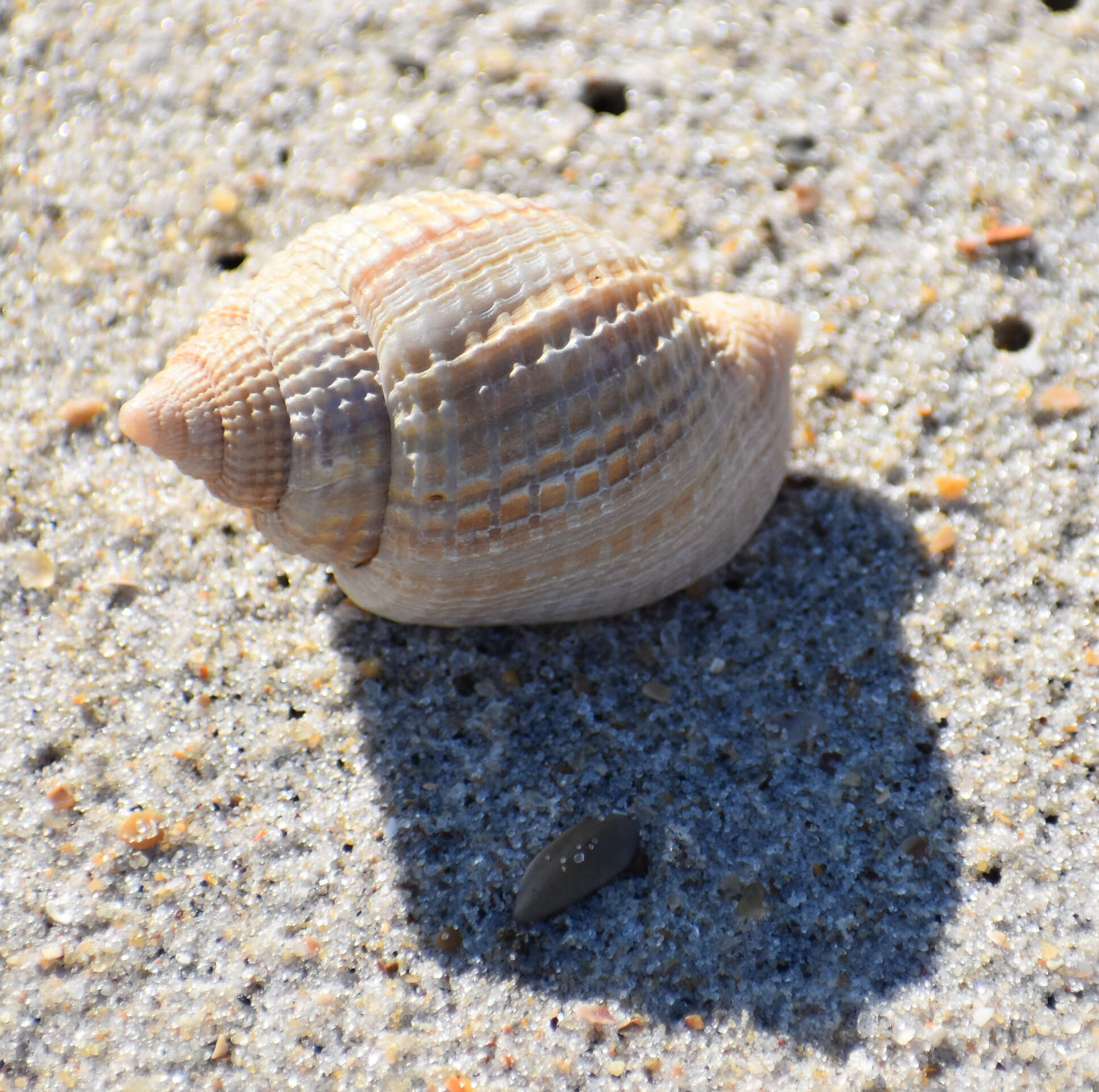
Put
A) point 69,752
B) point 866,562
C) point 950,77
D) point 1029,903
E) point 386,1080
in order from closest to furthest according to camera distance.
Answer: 1. point 386,1080
2. point 1029,903
3. point 69,752
4. point 866,562
5. point 950,77

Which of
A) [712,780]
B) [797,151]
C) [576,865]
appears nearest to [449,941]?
[576,865]

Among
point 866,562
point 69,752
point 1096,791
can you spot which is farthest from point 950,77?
point 69,752

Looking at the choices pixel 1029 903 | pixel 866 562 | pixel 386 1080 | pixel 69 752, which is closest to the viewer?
pixel 386 1080

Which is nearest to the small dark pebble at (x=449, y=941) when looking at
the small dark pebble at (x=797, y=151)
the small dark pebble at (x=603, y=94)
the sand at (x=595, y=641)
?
the sand at (x=595, y=641)

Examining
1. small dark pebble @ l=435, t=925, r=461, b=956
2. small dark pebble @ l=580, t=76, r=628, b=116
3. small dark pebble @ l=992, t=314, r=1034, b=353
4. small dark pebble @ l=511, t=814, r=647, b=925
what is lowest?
small dark pebble @ l=435, t=925, r=461, b=956

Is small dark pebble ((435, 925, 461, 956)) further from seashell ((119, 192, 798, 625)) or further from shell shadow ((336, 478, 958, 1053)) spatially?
seashell ((119, 192, 798, 625))

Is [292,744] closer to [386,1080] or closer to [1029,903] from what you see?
[386,1080]

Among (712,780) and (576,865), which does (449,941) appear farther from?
(712,780)

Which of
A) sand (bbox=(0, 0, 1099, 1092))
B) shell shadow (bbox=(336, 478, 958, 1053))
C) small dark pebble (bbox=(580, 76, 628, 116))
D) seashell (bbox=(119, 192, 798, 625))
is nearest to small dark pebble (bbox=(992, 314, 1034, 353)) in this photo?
sand (bbox=(0, 0, 1099, 1092))
